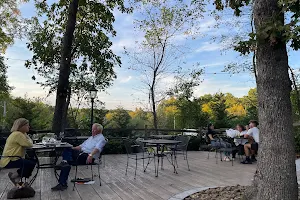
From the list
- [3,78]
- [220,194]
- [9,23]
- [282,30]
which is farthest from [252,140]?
[9,23]

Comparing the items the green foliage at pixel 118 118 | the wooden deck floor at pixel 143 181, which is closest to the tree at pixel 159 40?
the green foliage at pixel 118 118

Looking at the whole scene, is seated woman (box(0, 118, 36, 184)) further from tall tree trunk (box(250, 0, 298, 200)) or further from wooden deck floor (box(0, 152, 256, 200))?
tall tree trunk (box(250, 0, 298, 200))

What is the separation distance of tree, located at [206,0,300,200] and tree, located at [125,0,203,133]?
35.8 feet

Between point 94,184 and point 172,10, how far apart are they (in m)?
11.1

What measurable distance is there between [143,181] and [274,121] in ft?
8.68

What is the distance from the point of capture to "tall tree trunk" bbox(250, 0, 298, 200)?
9.23ft

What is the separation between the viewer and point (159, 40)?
14.1m

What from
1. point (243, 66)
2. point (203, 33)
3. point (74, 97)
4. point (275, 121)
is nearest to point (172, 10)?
point (203, 33)

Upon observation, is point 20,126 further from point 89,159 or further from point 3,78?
point 3,78

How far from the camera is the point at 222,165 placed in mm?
6648

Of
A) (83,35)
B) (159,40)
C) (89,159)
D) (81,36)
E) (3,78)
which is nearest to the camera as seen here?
(89,159)

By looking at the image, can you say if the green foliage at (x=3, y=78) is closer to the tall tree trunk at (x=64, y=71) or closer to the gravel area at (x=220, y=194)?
the tall tree trunk at (x=64, y=71)

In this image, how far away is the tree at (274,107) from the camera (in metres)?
2.80

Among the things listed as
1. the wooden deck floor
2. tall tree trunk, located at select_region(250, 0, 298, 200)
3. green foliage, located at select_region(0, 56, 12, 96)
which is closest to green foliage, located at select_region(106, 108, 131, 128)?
the wooden deck floor
